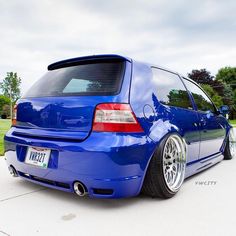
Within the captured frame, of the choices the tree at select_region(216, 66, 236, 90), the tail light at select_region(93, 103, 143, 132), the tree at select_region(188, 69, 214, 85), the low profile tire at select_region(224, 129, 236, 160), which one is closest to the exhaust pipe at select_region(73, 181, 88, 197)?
the tail light at select_region(93, 103, 143, 132)

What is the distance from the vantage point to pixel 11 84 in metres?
47.5

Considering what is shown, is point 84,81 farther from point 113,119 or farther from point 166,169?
point 166,169

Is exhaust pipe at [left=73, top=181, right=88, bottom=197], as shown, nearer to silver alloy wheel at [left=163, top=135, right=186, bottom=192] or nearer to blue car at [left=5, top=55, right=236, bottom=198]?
blue car at [left=5, top=55, right=236, bottom=198]

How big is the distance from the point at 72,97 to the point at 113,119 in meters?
0.45

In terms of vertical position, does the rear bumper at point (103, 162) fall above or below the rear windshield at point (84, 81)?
below

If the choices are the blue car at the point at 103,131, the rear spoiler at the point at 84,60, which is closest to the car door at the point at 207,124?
the blue car at the point at 103,131

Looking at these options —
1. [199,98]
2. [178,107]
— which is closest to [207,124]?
[199,98]

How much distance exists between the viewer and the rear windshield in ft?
7.55

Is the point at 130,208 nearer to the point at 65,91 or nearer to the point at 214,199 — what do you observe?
the point at 214,199

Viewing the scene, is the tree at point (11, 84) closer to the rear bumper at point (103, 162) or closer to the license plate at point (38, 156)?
the license plate at point (38, 156)

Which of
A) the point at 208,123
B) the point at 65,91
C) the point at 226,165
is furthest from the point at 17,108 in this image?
the point at 226,165

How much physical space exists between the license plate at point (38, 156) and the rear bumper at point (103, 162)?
0.17ft

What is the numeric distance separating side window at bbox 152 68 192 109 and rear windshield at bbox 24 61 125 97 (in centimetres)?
52

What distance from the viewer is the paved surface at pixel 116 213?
6.27 ft
